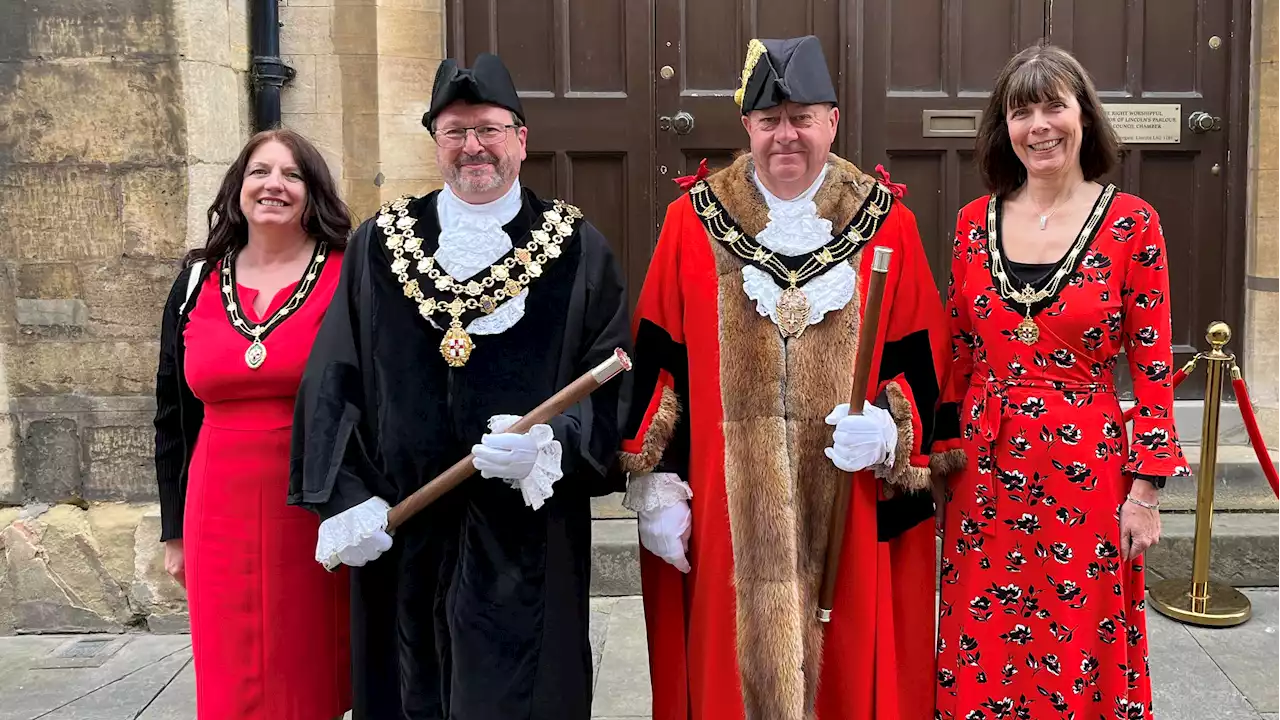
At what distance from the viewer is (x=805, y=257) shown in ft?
7.61

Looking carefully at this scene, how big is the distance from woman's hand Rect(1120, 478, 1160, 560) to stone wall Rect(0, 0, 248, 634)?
3.24m

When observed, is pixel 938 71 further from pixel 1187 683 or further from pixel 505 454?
pixel 505 454

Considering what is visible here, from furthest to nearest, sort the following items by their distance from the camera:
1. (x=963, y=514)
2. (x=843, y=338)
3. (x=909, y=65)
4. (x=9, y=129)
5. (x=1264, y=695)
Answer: (x=909, y=65), (x=9, y=129), (x=1264, y=695), (x=963, y=514), (x=843, y=338)

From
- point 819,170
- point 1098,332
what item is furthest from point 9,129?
point 1098,332

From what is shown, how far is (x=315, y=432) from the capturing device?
2.17 m

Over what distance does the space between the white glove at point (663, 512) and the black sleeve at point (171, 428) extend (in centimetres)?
112

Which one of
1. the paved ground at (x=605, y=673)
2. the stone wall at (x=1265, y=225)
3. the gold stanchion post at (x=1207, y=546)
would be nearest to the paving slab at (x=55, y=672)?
the paved ground at (x=605, y=673)

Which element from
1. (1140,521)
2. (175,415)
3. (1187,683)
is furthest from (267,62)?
(1187,683)

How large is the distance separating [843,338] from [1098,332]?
579mm

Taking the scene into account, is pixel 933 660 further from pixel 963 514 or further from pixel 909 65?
pixel 909 65

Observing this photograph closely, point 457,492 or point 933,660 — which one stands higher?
point 457,492

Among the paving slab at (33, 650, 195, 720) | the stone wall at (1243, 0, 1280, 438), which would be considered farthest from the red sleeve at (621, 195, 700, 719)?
the stone wall at (1243, 0, 1280, 438)

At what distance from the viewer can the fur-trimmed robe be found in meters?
2.30

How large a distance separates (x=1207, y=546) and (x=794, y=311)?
239 cm
